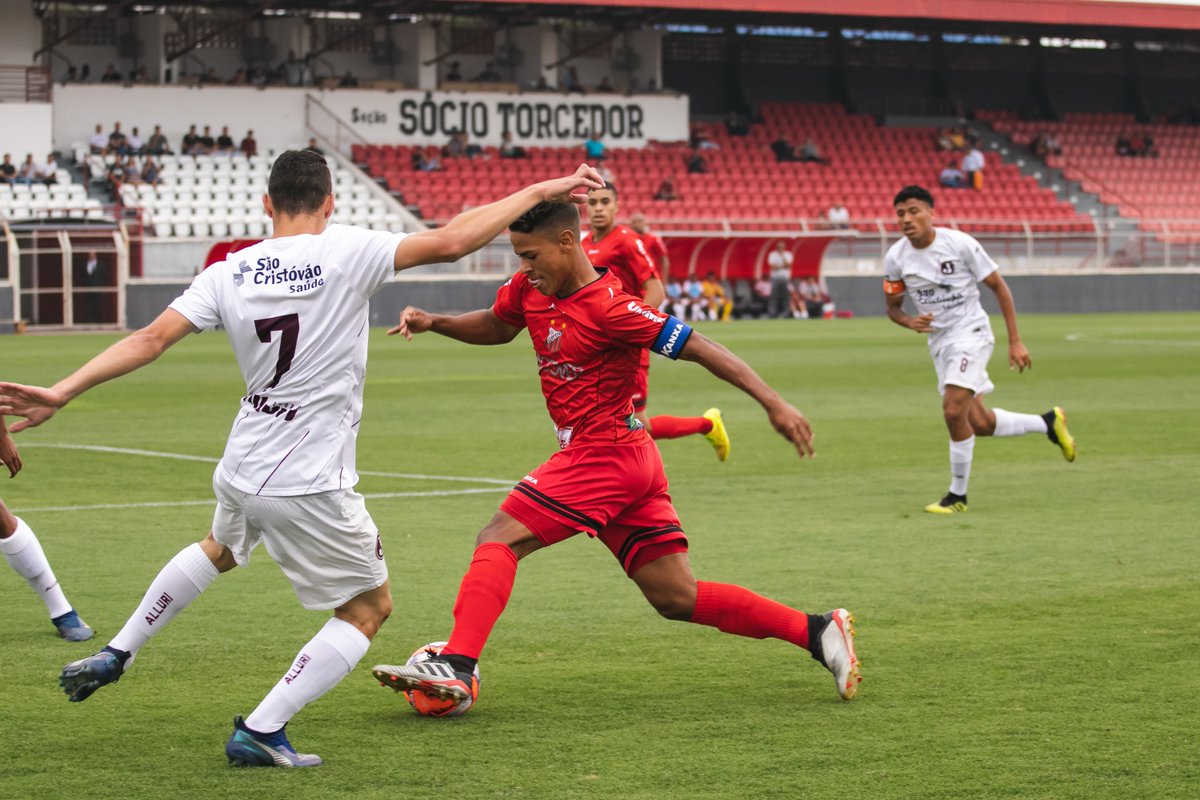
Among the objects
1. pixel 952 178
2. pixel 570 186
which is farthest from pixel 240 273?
pixel 952 178

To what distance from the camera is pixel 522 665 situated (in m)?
5.96

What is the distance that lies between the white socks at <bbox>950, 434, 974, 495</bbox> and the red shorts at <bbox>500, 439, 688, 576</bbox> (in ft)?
16.3

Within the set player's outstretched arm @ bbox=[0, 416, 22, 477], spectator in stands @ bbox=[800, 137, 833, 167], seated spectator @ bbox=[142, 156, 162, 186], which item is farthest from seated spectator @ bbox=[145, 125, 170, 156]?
player's outstretched arm @ bbox=[0, 416, 22, 477]

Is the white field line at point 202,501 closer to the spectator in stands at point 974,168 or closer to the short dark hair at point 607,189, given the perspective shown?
the short dark hair at point 607,189

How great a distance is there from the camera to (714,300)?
121 feet

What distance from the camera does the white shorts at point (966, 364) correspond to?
10258 millimetres

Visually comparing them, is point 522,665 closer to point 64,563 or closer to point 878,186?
point 64,563

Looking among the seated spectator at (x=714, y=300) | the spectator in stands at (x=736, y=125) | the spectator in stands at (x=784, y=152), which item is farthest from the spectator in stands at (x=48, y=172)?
the spectator in stands at (x=784, y=152)

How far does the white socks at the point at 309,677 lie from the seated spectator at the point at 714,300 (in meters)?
32.2

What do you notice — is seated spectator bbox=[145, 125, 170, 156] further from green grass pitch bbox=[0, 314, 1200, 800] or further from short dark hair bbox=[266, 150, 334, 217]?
short dark hair bbox=[266, 150, 334, 217]

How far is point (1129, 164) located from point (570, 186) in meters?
49.3

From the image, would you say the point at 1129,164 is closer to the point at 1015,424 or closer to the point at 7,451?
the point at 1015,424

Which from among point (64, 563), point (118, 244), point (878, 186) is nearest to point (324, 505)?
point (64, 563)

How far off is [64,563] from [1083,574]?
4930mm
